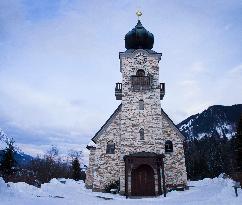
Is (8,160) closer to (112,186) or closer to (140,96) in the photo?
(112,186)

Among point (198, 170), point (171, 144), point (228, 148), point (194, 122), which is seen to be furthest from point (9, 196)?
point (194, 122)

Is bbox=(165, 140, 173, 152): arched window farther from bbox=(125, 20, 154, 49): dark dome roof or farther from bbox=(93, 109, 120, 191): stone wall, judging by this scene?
bbox=(125, 20, 154, 49): dark dome roof

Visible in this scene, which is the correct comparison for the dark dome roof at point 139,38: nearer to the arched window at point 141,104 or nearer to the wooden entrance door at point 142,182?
the arched window at point 141,104

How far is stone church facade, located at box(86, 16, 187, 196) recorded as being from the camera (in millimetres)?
26750

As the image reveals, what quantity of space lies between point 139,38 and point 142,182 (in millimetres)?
13226

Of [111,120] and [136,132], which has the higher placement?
[111,120]

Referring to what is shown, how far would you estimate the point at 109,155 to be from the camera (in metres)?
29.2

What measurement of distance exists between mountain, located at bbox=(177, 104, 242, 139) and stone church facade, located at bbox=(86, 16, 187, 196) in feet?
437

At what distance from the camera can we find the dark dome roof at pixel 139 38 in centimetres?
3091

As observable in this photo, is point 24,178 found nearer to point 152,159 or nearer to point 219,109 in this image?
→ point 152,159

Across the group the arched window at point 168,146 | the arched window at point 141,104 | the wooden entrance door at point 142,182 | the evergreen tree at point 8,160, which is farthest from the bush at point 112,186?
the evergreen tree at point 8,160

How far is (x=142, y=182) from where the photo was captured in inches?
1057

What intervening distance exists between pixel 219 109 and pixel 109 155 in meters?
155

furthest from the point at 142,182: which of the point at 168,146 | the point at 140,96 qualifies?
the point at 140,96
